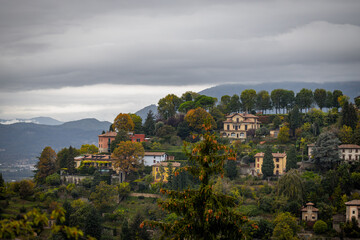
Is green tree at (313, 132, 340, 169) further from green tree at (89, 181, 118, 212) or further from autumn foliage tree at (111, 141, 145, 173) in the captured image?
green tree at (89, 181, 118, 212)

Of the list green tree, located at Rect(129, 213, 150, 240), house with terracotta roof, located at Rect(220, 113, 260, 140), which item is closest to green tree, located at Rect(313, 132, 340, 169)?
house with terracotta roof, located at Rect(220, 113, 260, 140)

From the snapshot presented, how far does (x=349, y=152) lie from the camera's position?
157 feet

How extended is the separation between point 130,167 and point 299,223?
23962mm

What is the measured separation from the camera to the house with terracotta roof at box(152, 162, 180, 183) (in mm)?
52719

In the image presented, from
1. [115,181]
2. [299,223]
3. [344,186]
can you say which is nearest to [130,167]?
[115,181]

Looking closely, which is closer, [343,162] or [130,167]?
[343,162]

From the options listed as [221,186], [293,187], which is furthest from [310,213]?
[221,186]

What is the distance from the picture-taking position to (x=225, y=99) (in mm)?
83438

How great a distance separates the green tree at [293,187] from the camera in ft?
Result: 140

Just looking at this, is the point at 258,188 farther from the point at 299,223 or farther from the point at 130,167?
the point at 130,167

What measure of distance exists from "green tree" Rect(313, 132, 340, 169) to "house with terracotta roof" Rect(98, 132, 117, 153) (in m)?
32.4

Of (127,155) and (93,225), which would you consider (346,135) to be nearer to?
(127,155)

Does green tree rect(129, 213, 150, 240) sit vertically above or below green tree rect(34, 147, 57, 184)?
below

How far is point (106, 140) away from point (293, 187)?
1329 inches
